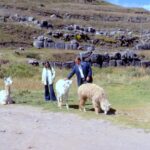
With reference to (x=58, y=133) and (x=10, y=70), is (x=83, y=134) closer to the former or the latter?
(x=58, y=133)

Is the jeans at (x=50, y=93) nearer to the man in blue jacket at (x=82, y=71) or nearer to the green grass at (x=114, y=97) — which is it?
the green grass at (x=114, y=97)

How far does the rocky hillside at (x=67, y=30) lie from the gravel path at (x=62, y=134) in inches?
1444

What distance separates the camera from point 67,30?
216ft

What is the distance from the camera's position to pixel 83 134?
15.4 meters

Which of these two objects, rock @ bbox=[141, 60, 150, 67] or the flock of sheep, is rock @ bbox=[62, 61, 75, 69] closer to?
rock @ bbox=[141, 60, 150, 67]

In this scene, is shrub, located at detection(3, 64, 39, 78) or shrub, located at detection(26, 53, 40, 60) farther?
shrub, located at detection(26, 53, 40, 60)

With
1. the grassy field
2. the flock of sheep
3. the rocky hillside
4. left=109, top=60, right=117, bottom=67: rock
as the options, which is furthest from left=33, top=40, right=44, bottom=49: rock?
the flock of sheep

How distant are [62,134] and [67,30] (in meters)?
50.9

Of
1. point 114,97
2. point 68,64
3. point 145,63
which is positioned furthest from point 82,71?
point 145,63

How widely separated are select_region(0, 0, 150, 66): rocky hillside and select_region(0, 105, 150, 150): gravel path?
120 ft

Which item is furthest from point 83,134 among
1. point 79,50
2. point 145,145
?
point 79,50

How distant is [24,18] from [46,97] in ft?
162

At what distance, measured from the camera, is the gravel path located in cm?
1409

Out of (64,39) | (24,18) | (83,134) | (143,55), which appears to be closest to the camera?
(83,134)
